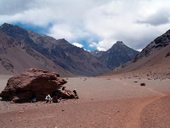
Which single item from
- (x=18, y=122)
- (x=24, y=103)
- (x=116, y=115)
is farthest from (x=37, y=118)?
(x=24, y=103)

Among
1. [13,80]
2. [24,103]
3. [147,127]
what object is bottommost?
[147,127]

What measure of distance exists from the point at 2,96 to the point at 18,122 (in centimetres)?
1405

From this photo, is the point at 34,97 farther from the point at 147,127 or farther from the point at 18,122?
the point at 147,127

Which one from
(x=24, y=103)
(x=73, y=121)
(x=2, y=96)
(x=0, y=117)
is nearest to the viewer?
(x=73, y=121)

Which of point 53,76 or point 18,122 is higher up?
point 53,76

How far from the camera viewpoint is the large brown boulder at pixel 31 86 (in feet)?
106

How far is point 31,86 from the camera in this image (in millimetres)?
32594

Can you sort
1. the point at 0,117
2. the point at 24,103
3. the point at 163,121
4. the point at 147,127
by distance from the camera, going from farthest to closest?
1. the point at 24,103
2. the point at 0,117
3. the point at 163,121
4. the point at 147,127

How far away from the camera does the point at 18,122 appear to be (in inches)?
785

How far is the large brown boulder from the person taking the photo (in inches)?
1277

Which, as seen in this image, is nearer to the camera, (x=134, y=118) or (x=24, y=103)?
(x=134, y=118)

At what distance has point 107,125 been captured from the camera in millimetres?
17594

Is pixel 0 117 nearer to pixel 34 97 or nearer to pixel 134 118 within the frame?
pixel 134 118

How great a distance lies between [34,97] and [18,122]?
13.1 m
